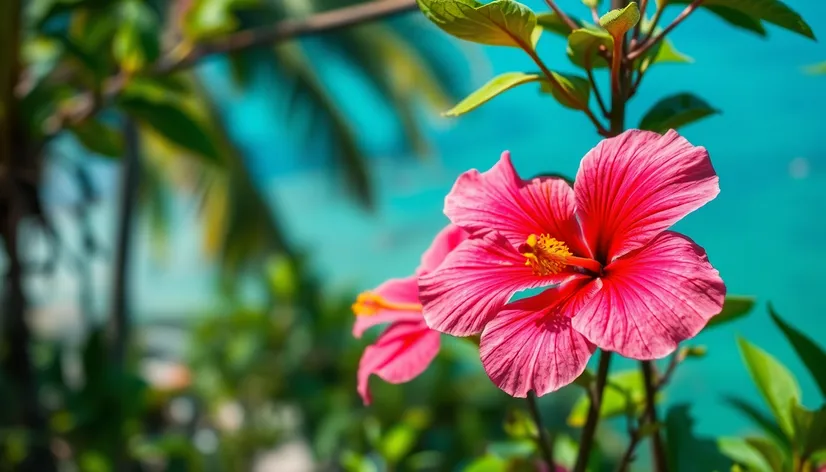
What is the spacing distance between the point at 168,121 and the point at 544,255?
641 millimetres

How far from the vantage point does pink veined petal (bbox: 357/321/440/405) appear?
1.05ft

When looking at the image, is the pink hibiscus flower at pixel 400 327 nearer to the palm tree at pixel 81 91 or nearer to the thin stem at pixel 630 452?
the thin stem at pixel 630 452

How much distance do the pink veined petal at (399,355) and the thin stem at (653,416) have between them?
0.10 meters

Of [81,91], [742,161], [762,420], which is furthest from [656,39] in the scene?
[742,161]

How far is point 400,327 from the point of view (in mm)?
349

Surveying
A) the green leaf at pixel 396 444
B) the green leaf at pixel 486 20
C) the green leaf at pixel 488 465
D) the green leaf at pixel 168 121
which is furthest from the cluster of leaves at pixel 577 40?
the green leaf at pixel 168 121

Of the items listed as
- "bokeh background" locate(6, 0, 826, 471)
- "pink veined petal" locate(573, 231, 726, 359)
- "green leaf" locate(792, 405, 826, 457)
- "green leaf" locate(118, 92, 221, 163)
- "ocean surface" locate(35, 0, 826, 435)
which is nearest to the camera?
"pink veined petal" locate(573, 231, 726, 359)

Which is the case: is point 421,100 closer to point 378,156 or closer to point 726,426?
point 378,156

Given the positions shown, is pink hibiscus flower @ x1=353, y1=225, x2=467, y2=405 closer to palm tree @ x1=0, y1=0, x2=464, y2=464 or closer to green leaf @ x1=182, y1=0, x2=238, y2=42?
palm tree @ x1=0, y1=0, x2=464, y2=464

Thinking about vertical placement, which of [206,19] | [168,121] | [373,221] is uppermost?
[373,221]

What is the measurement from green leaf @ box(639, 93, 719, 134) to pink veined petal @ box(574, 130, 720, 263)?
0.04 m

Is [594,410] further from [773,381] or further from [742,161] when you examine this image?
A: [742,161]

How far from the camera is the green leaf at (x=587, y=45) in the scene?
28 cm

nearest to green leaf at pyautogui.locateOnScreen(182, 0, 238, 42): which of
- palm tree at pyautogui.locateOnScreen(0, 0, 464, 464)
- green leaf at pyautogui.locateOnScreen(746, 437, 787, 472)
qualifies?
palm tree at pyautogui.locateOnScreen(0, 0, 464, 464)
